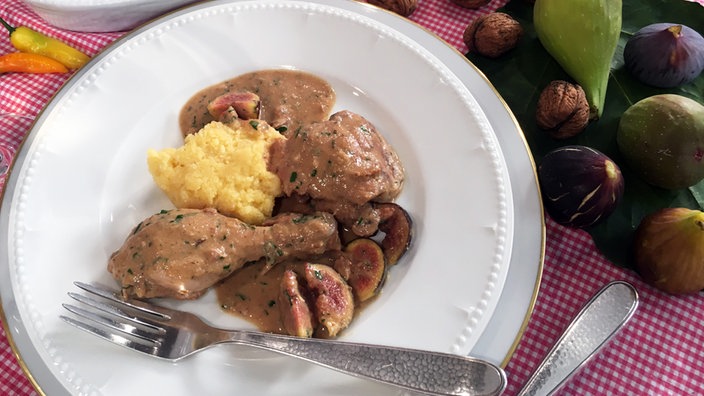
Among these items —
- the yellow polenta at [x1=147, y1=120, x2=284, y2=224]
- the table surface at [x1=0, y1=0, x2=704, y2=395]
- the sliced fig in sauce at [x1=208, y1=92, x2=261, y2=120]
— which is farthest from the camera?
the sliced fig in sauce at [x1=208, y1=92, x2=261, y2=120]

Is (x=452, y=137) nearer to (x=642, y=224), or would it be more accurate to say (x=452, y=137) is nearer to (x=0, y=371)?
(x=642, y=224)

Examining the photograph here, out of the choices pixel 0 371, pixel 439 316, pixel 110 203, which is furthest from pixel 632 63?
pixel 0 371

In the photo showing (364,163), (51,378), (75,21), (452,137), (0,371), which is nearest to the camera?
(51,378)

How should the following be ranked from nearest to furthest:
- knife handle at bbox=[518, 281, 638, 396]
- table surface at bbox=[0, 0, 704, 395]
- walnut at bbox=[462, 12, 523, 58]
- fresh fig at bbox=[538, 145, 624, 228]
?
knife handle at bbox=[518, 281, 638, 396], table surface at bbox=[0, 0, 704, 395], fresh fig at bbox=[538, 145, 624, 228], walnut at bbox=[462, 12, 523, 58]

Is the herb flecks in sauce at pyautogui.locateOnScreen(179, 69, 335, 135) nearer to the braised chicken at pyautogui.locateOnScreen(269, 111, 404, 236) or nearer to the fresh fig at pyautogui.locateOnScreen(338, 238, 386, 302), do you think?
the braised chicken at pyautogui.locateOnScreen(269, 111, 404, 236)

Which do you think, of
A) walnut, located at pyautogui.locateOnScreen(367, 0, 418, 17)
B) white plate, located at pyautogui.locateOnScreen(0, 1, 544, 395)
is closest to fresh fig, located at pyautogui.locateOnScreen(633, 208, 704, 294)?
white plate, located at pyautogui.locateOnScreen(0, 1, 544, 395)

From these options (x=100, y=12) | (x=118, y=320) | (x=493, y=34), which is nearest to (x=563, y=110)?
(x=493, y=34)
